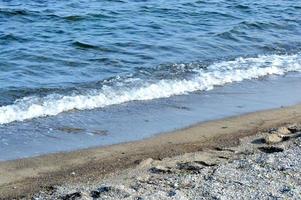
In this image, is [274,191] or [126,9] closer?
[274,191]

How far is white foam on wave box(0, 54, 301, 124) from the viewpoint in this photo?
27.6 ft

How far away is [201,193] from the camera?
5496mm

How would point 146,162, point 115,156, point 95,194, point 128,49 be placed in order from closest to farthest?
point 95,194
point 146,162
point 115,156
point 128,49

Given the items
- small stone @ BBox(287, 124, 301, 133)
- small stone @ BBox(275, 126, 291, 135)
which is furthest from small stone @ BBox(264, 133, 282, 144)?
small stone @ BBox(287, 124, 301, 133)

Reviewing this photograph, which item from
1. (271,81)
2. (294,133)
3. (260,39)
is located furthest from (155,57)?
(294,133)

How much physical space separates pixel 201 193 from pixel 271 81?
541 centimetres

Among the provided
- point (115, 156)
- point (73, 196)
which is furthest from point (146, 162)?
point (73, 196)

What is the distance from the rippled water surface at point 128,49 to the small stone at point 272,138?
7.96 feet

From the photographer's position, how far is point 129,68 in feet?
35.7

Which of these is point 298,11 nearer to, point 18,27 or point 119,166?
point 18,27

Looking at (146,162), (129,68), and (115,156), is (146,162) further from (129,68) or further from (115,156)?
(129,68)

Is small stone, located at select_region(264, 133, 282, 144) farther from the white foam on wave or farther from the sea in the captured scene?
the white foam on wave

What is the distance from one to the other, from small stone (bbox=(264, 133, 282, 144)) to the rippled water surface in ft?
7.96

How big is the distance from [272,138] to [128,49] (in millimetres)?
5383
